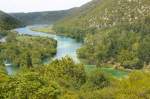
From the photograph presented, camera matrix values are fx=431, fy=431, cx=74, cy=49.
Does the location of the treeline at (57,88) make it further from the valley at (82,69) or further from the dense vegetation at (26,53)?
the dense vegetation at (26,53)

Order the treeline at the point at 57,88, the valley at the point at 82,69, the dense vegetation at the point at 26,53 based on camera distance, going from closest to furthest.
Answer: the treeline at the point at 57,88 < the valley at the point at 82,69 < the dense vegetation at the point at 26,53

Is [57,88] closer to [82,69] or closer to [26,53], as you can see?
[82,69]

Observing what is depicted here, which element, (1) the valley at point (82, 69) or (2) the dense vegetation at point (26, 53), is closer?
(1) the valley at point (82, 69)

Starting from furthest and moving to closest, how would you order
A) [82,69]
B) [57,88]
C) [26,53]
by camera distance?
[26,53]
[82,69]
[57,88]

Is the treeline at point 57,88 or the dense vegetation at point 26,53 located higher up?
the treeline at point 57,88

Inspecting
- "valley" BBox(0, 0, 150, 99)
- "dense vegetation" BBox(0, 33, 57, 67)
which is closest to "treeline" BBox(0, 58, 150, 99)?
"valley" BBox(0, 0, 150, 99)

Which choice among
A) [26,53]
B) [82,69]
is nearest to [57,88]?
[82,69]

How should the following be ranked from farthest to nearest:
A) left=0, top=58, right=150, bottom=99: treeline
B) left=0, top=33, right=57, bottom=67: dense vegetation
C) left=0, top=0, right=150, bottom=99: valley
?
left=0, top=33, right=57, bottom=67: dense vegetation
left=0, top=0, right=150, bottom=99: valley
left=0, top=58, right=150, bottom=99: treeline

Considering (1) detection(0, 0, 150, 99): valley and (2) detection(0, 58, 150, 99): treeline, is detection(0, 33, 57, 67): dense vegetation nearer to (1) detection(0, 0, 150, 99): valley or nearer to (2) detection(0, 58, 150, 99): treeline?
(1) detection(0, 0, 150, 99): valley

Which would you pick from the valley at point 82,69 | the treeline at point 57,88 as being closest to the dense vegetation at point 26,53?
the valley at point 82,69

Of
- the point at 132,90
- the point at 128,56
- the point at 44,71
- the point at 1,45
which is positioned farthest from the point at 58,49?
the point at 132,90

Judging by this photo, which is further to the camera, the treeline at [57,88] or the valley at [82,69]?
the valley at [82,69]

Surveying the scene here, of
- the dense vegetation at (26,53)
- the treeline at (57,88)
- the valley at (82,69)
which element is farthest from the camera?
the dense vegetation at (26,53)

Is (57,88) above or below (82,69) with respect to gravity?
above
